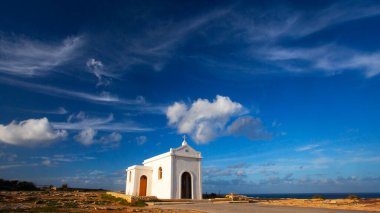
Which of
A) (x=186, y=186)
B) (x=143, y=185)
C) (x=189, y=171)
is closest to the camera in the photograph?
(x=186, y=186)

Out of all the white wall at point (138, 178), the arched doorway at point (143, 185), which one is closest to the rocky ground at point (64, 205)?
the white wall at point (138, 178)

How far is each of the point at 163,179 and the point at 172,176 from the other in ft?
5.84

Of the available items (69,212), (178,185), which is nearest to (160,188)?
(178,185)

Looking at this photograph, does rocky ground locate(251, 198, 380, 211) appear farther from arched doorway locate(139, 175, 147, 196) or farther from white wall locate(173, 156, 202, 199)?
arched doorway locate(139, 175, 147, 196)

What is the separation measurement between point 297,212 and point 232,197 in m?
15.4

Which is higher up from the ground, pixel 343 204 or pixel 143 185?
pixel 143 185

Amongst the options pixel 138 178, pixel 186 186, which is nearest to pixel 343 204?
pixel 186 186

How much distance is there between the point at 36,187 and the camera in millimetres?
53781

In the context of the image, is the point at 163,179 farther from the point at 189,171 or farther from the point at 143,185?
the point at 143,185

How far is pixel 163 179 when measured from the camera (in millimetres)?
29984

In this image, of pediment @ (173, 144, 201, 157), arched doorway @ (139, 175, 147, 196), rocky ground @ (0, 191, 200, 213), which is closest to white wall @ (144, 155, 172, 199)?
arched doorway @ (139, 175, 147, 196)

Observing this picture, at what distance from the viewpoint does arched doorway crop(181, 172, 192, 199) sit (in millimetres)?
29520

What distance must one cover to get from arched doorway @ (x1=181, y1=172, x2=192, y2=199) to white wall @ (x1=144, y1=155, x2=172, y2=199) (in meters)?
1.78

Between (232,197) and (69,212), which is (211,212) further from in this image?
(232,197)
